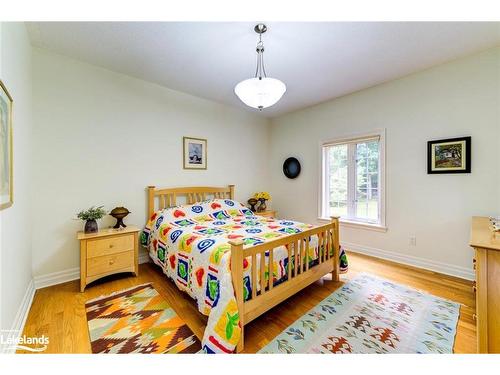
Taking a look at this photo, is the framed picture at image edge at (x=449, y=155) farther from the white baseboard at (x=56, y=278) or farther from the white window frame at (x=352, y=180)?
the white baseboard at (x=56, y=278)

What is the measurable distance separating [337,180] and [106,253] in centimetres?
345

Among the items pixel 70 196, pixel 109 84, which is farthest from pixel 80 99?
pixel 70 196

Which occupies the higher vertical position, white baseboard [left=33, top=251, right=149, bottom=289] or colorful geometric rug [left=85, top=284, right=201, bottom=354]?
white baseboard [left=33, top=251, right=149, bottom=289]

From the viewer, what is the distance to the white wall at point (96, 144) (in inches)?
91.0

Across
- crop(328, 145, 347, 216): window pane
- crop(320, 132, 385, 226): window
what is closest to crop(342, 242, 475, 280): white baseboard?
crop(320, 132, 385, 226): window

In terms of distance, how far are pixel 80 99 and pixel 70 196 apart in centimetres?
114

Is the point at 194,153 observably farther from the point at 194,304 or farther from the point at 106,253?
the point at 194,304

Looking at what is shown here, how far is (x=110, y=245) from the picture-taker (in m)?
2.35

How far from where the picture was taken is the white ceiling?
192 cm

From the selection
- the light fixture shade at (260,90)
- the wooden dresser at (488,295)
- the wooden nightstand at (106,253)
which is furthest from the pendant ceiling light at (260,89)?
the wooden nightstand at (106,253)

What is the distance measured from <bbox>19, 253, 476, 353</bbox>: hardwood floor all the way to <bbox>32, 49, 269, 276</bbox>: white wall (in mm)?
519

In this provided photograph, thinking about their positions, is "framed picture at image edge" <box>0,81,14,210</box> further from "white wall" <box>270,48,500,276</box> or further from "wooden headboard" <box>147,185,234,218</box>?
"white wall" <box>270,48,500,276</box>

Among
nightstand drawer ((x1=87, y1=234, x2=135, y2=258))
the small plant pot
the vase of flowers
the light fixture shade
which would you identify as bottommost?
nightstand drawer ((x1=87, y1=234, x2=135, y2=258))
